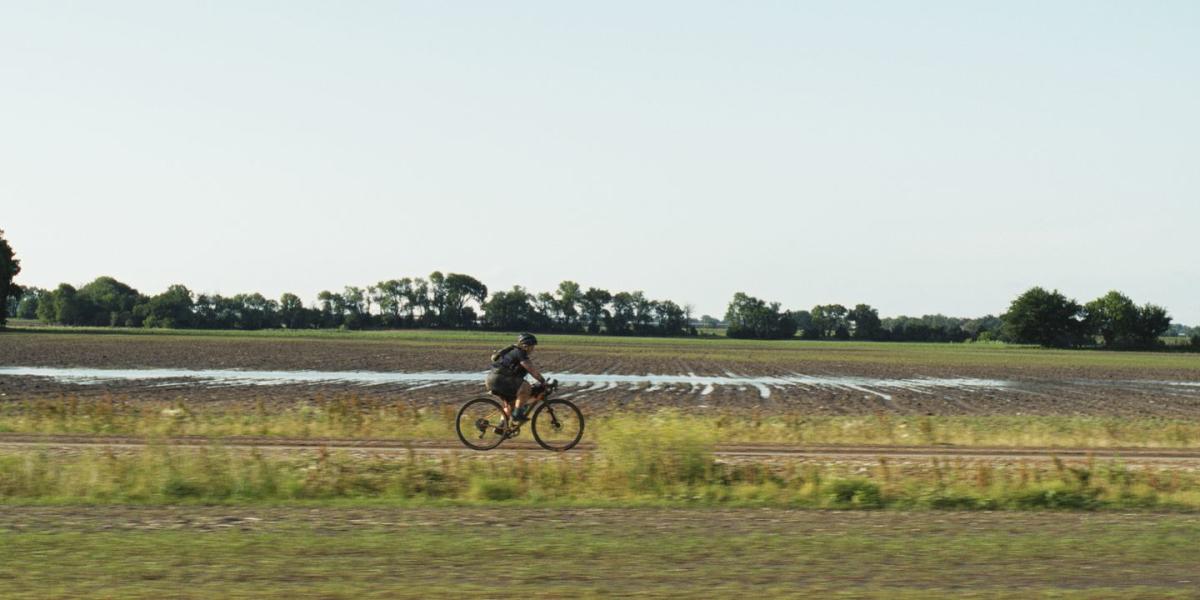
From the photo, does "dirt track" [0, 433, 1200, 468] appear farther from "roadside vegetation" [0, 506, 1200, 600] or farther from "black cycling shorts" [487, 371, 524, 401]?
"roadside vegetation" [0, 506, 1200, 600]

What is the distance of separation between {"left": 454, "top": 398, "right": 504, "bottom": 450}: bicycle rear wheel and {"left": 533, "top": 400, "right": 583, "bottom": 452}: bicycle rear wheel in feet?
2.09

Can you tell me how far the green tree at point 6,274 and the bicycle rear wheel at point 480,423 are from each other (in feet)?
433

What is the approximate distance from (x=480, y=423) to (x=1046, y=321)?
170498mm

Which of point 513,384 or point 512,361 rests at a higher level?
point 512,361

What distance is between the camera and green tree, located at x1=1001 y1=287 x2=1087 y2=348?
17362 centimetres

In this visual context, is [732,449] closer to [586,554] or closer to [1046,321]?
[586,554]

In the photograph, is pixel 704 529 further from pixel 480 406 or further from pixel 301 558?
pixel 480 406

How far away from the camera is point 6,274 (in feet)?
442

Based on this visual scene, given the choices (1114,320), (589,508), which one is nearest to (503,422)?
(589,508)

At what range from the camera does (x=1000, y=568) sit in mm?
9680

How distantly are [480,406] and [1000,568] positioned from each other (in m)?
10.5

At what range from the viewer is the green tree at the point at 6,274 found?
13300 cm

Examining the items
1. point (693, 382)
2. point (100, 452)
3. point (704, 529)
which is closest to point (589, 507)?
point (704, 529)

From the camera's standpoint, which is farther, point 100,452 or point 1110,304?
point 1110,304
